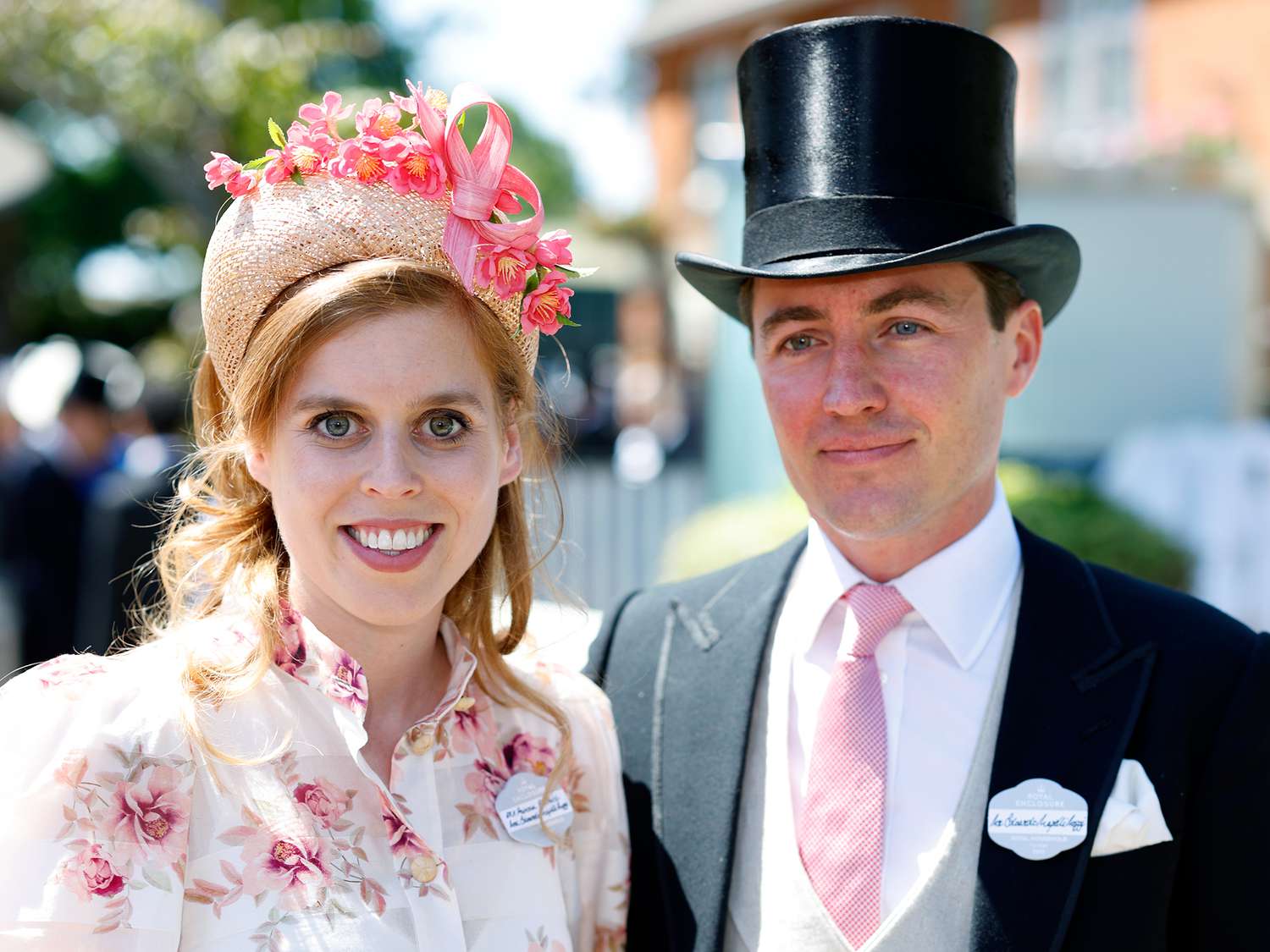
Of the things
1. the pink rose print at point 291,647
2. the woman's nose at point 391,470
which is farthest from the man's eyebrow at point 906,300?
the pink rose print at point 291,647

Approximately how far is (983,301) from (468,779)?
114cm

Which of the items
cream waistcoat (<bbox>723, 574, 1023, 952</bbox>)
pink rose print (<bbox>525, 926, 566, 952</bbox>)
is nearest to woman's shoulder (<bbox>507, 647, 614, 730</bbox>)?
cream waistcoat (<bbox>723, 574, 1023, 952</bbox>)

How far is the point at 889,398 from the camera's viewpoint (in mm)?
2150

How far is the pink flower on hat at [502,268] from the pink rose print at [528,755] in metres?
0.70

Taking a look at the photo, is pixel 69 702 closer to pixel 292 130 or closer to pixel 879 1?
pixel 292 130

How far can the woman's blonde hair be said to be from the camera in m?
1.83

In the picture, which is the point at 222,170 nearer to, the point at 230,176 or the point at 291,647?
the point at 230,176

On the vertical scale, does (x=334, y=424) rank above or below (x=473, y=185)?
below

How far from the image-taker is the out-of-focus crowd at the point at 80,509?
215 inches

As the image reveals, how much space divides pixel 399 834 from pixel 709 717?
0.57 metres

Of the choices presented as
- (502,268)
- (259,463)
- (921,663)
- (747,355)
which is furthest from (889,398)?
(747,355)

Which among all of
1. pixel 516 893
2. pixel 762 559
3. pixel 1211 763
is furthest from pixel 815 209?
pixel 516 893

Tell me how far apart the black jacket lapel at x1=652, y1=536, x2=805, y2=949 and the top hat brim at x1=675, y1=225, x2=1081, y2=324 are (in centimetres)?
52

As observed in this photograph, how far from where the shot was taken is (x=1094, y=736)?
198 cm
